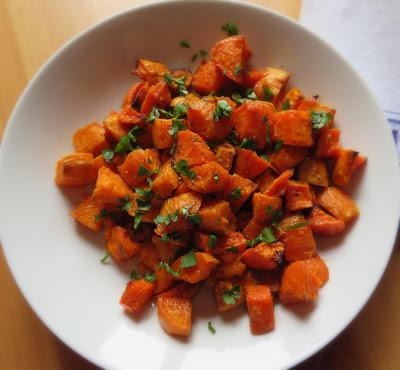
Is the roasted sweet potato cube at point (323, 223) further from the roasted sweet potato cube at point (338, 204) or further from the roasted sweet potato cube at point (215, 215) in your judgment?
the roasted sweet potato cube at point (215, 215)

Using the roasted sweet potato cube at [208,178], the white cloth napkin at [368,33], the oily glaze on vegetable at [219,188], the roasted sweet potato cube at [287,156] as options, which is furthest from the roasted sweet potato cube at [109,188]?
the white cloth napkin at [368,33]

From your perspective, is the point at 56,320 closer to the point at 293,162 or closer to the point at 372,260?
the point at 293,162

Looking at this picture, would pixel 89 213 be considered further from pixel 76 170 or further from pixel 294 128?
pixel 294 128

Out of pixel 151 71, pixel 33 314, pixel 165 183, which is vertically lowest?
pixel 33 314

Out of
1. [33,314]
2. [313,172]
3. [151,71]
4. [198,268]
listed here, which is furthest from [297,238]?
[33,314]

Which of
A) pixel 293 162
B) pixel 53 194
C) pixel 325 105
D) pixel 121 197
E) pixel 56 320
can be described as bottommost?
pixel 56 320

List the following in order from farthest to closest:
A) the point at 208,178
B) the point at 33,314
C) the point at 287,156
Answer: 1. the point at 33,314
2. the point at 287,156
3. the point at 208,178

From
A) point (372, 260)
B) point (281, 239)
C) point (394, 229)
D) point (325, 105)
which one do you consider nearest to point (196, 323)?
point (281, 239)
